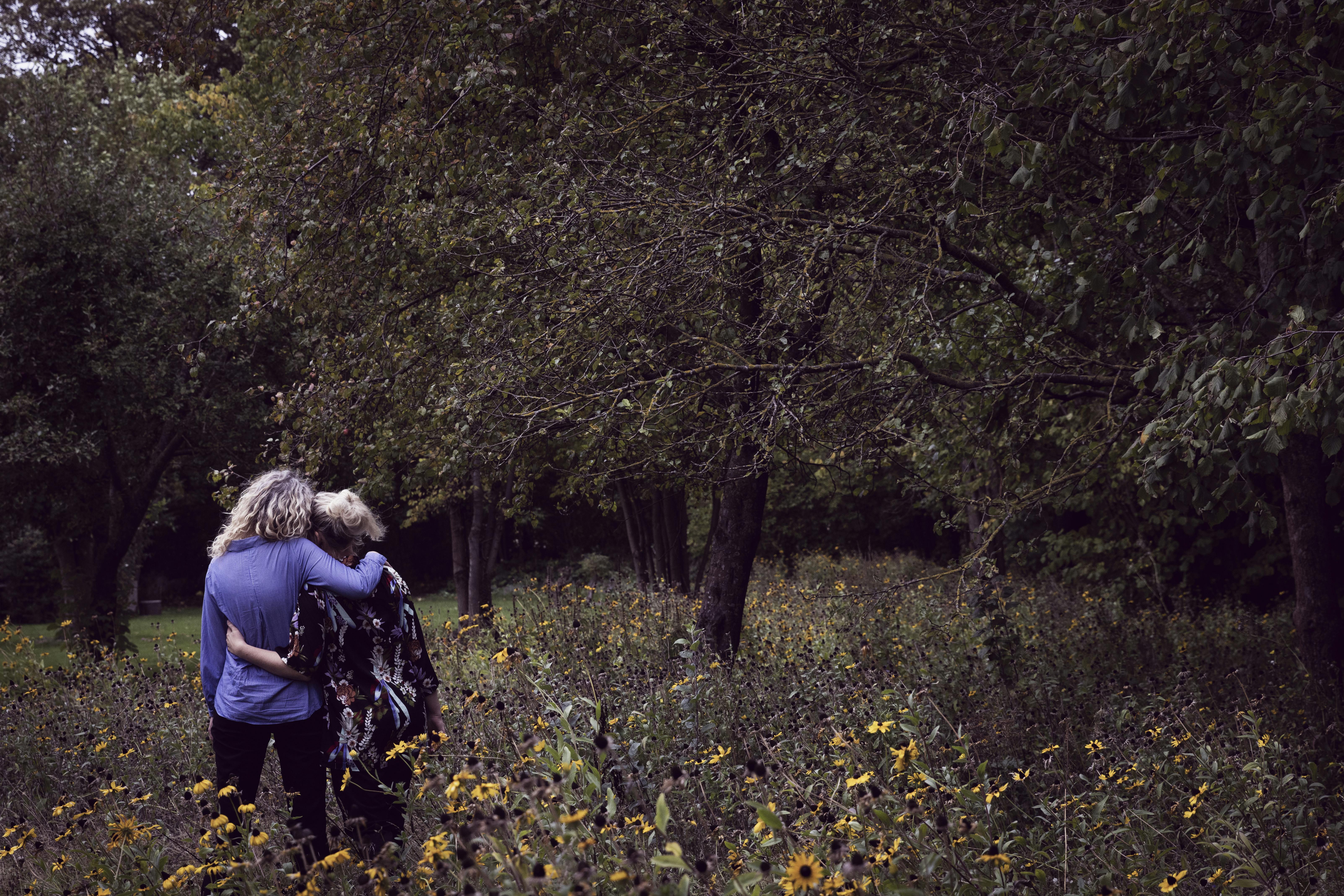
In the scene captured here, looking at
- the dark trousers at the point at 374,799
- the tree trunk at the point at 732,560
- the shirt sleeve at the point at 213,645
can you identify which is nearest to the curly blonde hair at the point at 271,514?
the shirt sleeve at the point at 213,645

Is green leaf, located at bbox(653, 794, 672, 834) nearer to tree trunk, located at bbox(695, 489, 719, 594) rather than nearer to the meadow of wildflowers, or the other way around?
the meadow of wildflowers

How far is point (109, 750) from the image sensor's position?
19.7ft

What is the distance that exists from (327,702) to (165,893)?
0.86 metres

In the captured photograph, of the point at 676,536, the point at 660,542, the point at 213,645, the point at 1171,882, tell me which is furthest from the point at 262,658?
the point at 676,536

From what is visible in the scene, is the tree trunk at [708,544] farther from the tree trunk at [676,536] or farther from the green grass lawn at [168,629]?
the green grass lawn at [168,629]

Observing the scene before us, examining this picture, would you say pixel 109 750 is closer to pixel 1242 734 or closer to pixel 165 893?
pixel 165 893

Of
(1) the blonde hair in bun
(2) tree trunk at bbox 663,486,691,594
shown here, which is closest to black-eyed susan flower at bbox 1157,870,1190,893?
(1) the blonde hair in bun

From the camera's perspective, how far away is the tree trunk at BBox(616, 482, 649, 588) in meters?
13.8

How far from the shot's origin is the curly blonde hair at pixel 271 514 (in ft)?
11.7

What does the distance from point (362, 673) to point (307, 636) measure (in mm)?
247

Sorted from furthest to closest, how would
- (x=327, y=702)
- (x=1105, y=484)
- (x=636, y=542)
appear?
1. (x=636, y=542)
2. (x=1105, y=484)
3. (x=327, y=702)

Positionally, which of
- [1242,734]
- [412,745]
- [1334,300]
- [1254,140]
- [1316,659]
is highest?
[1254,140]

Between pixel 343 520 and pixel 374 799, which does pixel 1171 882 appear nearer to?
pixel 374 799

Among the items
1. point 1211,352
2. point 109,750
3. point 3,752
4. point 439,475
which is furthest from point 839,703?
point 3,752
